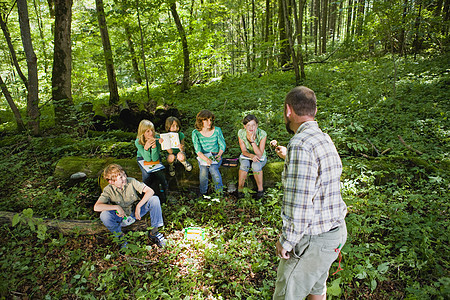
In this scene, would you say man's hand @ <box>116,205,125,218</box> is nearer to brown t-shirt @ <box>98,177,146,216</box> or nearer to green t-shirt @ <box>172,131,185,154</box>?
brown t-shirt @ <box>98,177,146,216</box>

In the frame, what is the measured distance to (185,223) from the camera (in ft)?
12.4

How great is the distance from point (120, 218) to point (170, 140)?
1579mm

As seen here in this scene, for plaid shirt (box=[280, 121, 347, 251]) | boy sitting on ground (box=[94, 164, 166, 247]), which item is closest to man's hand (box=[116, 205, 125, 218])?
boy sitting on ground (box=[94, 164, 166, 247])

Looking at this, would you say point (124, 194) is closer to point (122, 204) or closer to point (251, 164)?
point (122, 204)

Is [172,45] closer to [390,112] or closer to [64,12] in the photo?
[64,12]

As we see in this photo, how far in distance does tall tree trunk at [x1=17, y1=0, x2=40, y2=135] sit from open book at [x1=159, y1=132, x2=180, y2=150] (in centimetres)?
407

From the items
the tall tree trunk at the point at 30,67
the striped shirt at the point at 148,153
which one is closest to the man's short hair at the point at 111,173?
the striped shirt at the point at 148,153

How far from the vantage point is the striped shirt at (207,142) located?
14.6ft

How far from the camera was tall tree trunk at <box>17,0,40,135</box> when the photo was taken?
5664mm

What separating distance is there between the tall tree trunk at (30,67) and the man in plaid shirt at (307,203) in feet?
22.4

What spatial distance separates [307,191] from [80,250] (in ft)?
10.6

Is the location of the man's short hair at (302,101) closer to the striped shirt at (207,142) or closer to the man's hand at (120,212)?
the man's hand at (120,212)

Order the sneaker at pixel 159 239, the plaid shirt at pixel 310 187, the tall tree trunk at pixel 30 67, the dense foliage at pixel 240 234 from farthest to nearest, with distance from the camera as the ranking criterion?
1. the tall tree trunk at pixel 30 67
2. the sneaker at pixel 159 239
3. the dense foliage at pixel 240 234
4. the plaid shirt at pixel 310 187

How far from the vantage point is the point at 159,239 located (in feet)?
11.2
